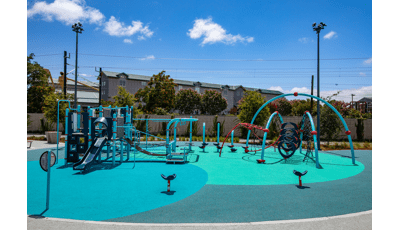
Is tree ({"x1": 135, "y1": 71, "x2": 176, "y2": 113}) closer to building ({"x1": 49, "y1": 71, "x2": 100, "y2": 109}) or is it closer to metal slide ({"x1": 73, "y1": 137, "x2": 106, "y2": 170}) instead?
building ({"x1": 49, "y1": 71, "x2": 100, "y2": 109})

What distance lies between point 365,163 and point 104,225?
46.4ft

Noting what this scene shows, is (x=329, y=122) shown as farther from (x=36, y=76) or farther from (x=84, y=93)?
(x=84, y=93)

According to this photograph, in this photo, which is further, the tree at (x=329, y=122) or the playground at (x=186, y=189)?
the tree at (x=329, y=122)

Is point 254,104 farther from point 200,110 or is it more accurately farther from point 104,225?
point 200,110

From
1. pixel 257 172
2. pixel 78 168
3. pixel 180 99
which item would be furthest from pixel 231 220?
pixel 180 99

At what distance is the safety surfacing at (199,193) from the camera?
5723mm

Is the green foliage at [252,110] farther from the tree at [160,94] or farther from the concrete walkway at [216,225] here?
the tree at [160,94]

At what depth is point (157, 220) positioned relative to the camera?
5.31 metres

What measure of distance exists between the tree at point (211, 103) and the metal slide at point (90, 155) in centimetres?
3861

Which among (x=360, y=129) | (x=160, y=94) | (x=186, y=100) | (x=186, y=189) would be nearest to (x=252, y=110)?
(x=360, y=129)

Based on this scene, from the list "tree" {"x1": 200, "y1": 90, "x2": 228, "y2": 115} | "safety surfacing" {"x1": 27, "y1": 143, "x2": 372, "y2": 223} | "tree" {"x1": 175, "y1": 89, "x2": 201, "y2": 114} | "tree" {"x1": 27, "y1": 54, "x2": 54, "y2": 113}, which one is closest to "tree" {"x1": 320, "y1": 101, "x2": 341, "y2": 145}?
"safety surfacing" {"x1": 27, "y1": 143, "x2": 372, "y2": 223}

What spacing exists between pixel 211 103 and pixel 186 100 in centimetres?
581

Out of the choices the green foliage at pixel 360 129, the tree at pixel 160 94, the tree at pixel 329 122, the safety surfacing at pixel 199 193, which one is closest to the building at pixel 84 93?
the tree at pixel 160 94

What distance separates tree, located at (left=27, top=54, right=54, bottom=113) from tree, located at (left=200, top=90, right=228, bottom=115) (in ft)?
91.2
